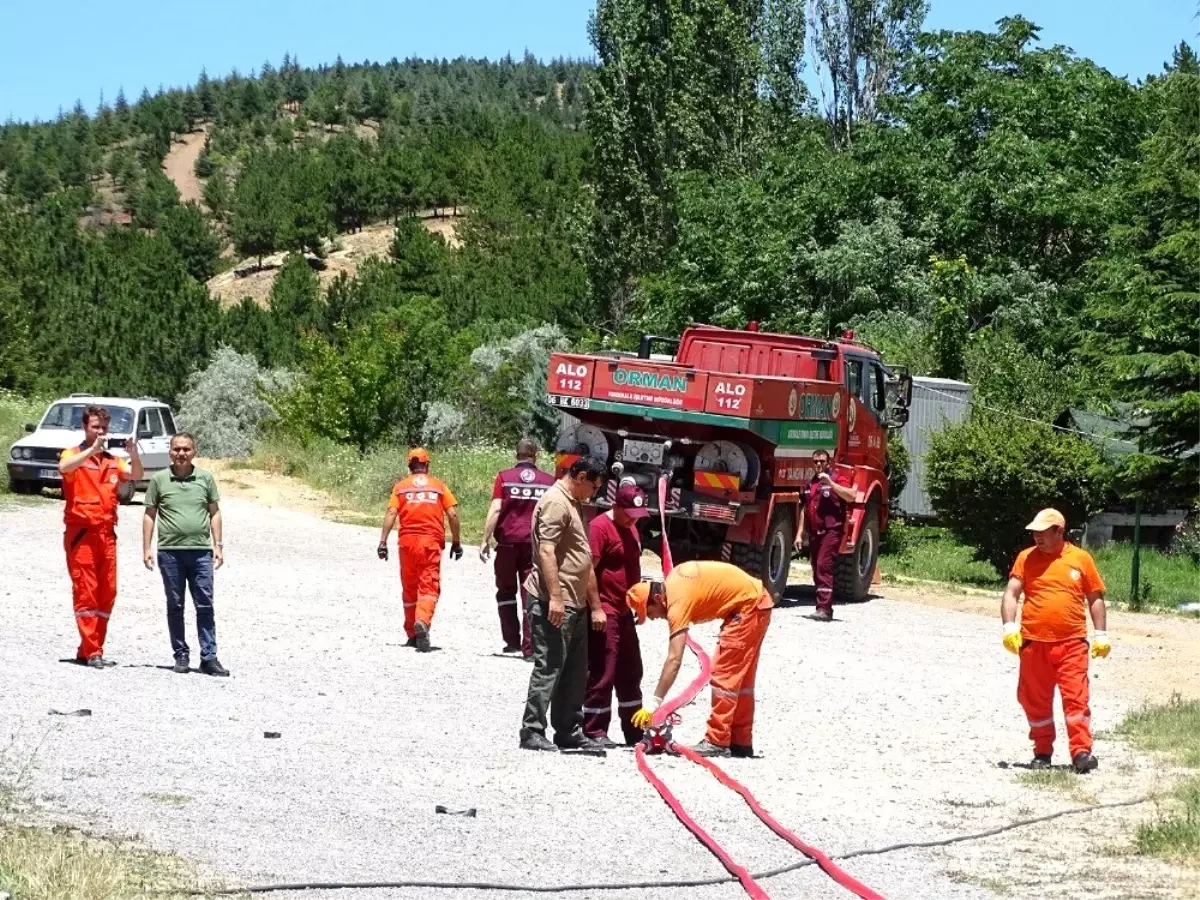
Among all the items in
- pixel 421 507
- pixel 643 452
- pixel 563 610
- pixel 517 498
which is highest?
pixel 643 452

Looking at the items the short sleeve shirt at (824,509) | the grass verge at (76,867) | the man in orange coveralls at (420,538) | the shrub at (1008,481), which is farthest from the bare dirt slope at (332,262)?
the grass verge at (76,867)

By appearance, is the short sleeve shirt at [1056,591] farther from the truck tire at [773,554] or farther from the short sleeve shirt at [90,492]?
the truck tire at [773,554]

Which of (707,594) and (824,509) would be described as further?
(824,509)

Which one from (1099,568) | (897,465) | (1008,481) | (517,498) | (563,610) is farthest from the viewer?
(897,465)

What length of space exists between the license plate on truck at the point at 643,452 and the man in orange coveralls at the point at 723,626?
8.40m

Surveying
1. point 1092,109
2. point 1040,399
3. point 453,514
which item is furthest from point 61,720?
point 1092,109

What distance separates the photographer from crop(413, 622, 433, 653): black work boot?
49.5 ft

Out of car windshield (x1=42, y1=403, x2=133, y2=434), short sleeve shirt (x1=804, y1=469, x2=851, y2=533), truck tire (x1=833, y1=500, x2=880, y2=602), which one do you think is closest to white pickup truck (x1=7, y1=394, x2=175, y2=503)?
car windshield (x1=42, y1=403, x2=133, y2=434)

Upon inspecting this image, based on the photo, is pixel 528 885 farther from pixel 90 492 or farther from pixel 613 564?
pixel 90 492

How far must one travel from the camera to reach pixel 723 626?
10828 mm

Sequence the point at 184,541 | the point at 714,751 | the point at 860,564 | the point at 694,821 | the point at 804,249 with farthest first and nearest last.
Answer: the point at 804,249 < the point at 860,564 < the point at 184,541 < the point at 714,751 < the point at 694,821

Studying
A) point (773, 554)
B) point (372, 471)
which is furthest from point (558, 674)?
point (372, 471)

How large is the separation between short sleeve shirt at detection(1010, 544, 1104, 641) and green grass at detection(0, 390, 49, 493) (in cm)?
2329

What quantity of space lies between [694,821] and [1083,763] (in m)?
3.14
